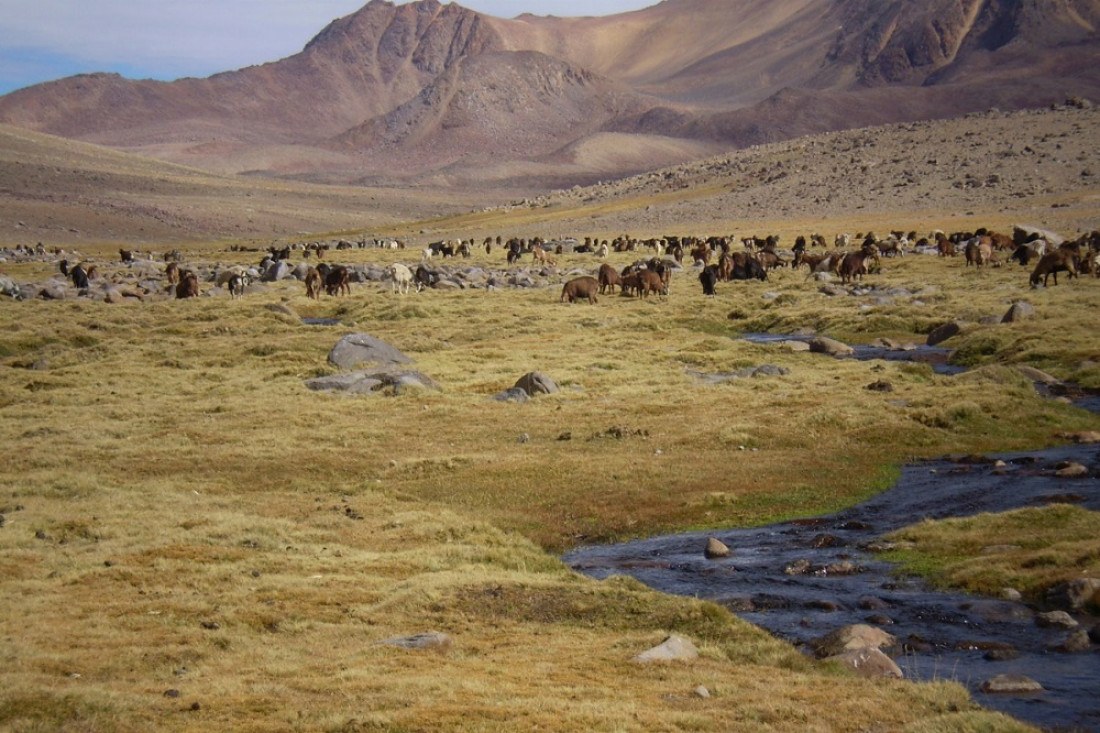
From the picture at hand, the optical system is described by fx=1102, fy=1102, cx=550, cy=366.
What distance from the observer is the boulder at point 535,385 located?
28891 mm

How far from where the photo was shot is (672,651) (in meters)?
11.7

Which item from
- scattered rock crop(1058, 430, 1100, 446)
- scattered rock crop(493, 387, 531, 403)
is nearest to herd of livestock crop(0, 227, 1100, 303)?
scattered rock crop(493, 387, 531, 403)

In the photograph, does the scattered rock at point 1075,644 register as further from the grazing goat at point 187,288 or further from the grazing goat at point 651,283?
the grazing goat at point 187,288

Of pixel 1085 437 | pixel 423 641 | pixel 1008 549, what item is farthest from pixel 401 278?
pixel 423 641

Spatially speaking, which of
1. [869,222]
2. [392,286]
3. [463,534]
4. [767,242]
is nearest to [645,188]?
[869,222]

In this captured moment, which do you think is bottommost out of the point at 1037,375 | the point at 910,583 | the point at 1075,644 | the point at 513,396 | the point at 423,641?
the point at 513,396

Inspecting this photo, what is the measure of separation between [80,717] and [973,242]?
50.1 m

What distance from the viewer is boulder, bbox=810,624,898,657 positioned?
469 inches

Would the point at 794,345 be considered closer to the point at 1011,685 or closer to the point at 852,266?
the point at 852,266

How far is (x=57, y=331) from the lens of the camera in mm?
40562

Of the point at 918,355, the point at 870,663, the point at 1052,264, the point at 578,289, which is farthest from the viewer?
the point at 578,289

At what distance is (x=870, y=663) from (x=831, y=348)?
77.3 feet

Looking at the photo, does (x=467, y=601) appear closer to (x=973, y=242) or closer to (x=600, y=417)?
(x=600, y=417)

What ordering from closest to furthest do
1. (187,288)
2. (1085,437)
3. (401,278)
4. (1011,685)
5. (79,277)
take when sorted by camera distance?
(1011,685) → (1085,437) → (187,288) → (401,278) → (79,277)
